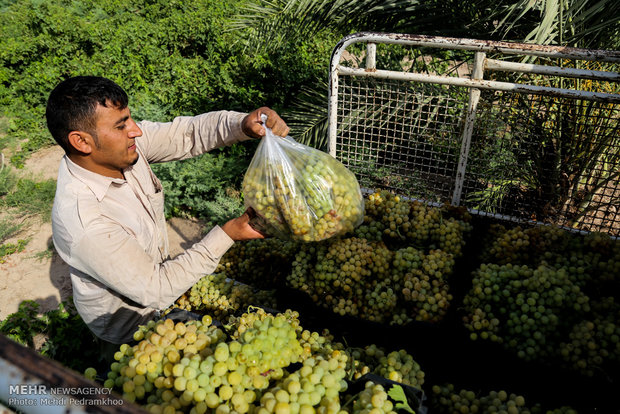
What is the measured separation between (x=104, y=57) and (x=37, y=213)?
11.2ft

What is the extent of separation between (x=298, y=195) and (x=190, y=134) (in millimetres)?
1017

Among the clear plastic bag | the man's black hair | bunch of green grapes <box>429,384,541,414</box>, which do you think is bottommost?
bunch of green grapes <box>429,384,541,414</box>

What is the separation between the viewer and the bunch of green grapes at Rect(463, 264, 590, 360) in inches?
Result: 73.3

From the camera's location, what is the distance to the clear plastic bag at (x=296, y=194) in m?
2.12

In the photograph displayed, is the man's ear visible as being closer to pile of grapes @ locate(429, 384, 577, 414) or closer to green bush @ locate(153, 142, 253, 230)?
pile of grapes @ locate(429, 384, 577, 414)

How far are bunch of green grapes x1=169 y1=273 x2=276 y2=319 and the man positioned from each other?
215 millimetres

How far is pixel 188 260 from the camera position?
2043 mm

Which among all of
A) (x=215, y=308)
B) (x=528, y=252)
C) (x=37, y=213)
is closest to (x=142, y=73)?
(x=37, y=213)

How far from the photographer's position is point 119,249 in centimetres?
190

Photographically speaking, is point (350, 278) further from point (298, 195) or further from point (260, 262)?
point (260, 262)

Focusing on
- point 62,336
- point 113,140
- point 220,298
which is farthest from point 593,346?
point 62,336

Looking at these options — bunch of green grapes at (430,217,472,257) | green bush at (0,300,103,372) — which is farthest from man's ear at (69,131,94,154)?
bunch of green grapes at (430,217,472,257)

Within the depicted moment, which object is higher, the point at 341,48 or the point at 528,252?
the point at 341,48

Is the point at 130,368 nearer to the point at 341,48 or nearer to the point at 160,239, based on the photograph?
the point at 160,239
